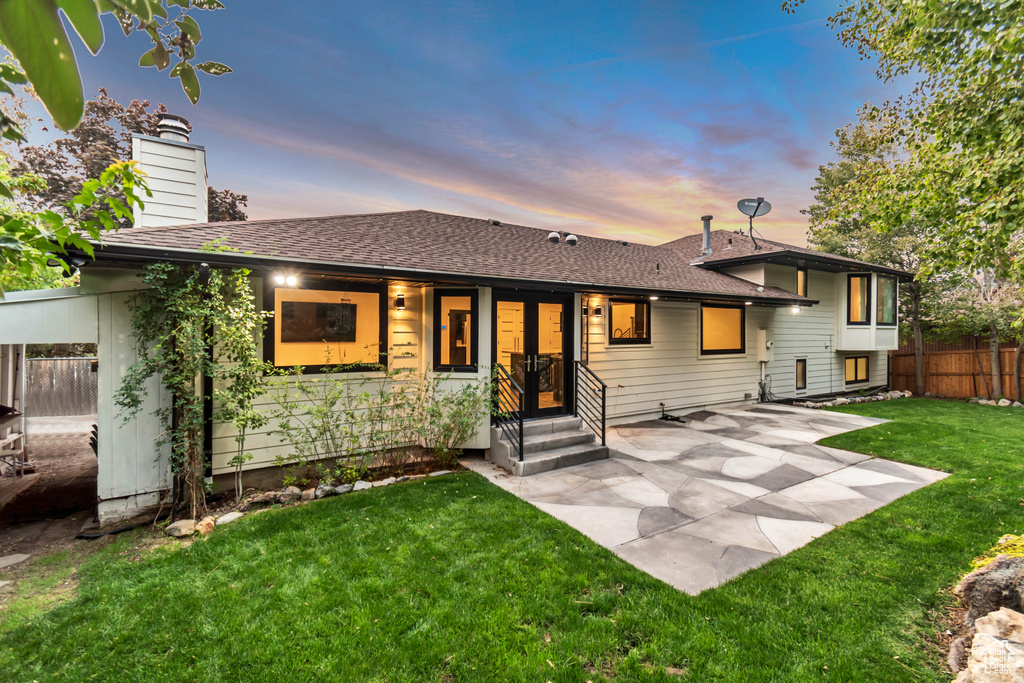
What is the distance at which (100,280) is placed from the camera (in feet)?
14.0

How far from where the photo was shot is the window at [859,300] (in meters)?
12.1

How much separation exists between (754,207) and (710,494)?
9.30 meters

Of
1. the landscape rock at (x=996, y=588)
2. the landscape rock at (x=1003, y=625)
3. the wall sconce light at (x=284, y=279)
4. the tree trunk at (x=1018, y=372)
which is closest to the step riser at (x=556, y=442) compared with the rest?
the wall sconce light at (x=284, y=279)

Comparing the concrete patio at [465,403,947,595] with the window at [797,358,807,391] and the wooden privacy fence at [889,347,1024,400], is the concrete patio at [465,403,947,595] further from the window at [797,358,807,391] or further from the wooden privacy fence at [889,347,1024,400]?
the wooden privacy fence at [889,347,1024,400]

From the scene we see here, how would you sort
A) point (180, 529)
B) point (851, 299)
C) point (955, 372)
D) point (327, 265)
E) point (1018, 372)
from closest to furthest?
1. point (180, 529)
2. point (327, 265)
3. point (1018, 372)
4. point (851, 299)
5. point (955, 372)

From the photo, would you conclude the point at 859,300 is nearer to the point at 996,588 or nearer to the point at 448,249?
the point at 996,588

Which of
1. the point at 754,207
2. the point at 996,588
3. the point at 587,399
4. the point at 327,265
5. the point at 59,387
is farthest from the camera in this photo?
the point at 754,207

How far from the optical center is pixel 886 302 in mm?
12656

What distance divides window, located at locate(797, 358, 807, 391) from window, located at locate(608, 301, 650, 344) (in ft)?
19.7

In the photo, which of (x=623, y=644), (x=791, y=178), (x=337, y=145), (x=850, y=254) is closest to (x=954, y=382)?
Result: (x=850, y=254)

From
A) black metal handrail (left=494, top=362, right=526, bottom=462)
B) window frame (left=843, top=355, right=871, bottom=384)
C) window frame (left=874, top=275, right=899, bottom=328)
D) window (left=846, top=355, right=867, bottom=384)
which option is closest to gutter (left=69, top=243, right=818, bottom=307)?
black metal handrail (left=494, top=362, right=526, bottom=462)

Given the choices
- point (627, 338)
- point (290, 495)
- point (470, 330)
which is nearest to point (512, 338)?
point (470, 330)

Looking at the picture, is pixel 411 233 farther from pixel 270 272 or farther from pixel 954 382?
pixel 954 382

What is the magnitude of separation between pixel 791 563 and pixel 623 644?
177 cm
